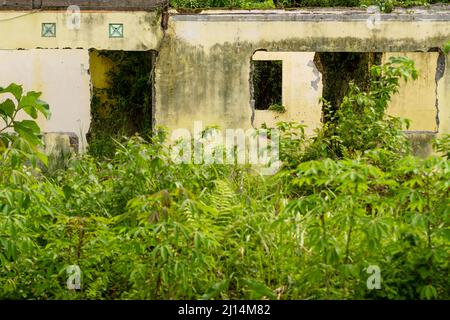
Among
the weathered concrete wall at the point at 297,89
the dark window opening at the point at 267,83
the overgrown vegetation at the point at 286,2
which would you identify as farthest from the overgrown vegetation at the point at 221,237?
the dark window opening at the point at 267,83

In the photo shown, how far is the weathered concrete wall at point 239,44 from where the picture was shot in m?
11.4

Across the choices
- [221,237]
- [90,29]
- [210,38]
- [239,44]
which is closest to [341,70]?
[239,44]

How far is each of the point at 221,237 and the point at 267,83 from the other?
548 inches

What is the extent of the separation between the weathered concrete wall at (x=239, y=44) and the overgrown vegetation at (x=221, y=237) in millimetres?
4314

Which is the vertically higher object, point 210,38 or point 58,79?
point 210,38

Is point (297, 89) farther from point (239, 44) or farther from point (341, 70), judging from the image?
point (239, 44)

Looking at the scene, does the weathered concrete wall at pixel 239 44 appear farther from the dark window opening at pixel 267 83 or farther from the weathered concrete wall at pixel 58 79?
the dark window opening at pixel 267 83

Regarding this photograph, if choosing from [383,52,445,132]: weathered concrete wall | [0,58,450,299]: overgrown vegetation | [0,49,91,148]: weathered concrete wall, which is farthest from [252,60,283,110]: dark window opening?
[0,58,450,299]: overgrown vegetation

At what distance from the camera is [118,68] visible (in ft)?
55.0

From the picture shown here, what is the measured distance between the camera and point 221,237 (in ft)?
20.0

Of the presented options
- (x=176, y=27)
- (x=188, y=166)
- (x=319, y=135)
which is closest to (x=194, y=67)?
(x=176, y=27)

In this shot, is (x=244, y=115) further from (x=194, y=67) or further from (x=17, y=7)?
(x=17, y=7)

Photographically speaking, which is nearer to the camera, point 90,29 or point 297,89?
point 90,29
